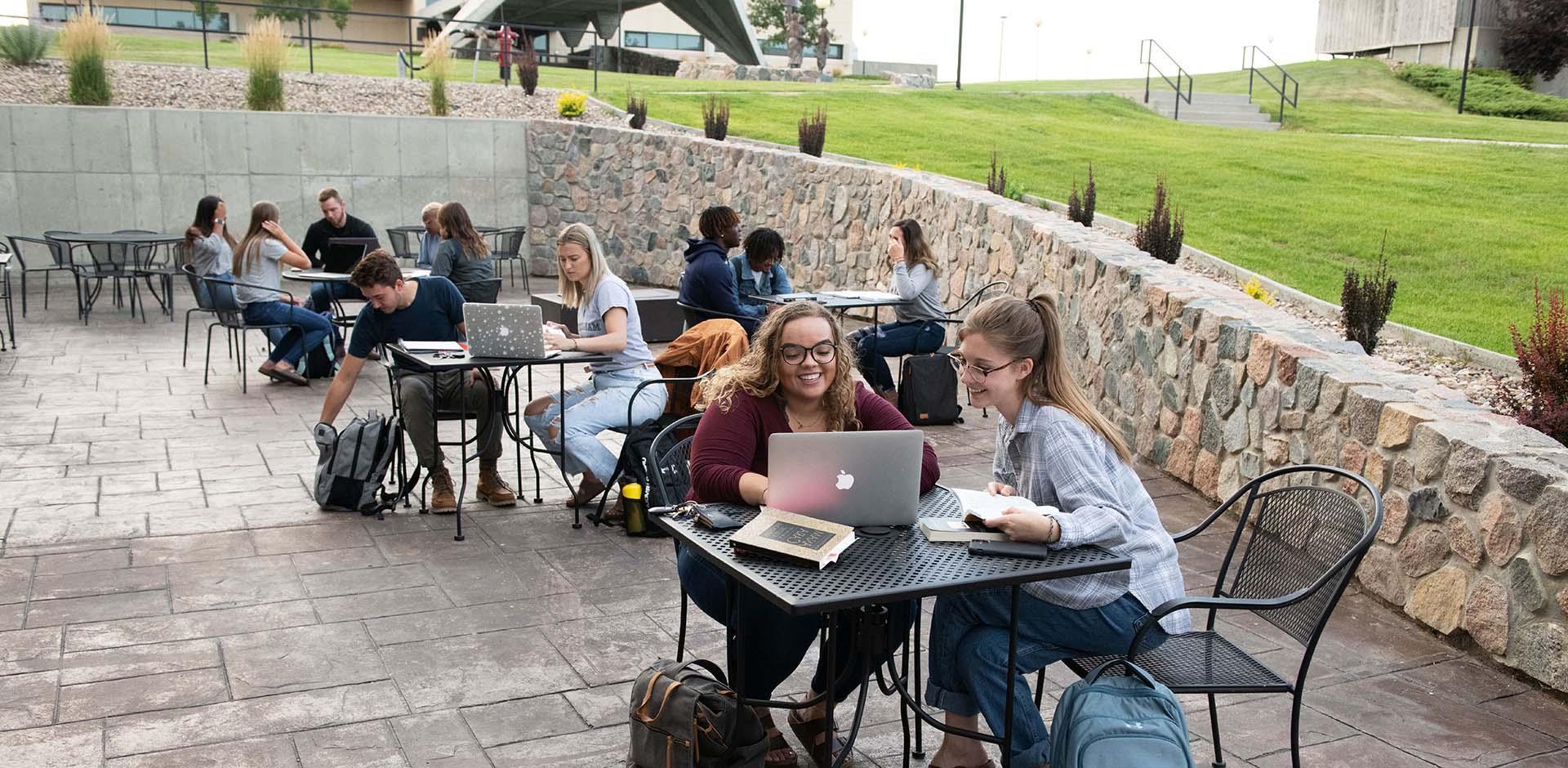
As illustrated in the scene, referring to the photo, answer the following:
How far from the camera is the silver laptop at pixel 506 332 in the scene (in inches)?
215

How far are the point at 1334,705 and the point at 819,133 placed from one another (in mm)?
10047

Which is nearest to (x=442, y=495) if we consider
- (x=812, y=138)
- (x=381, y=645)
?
(x=381, y=645)

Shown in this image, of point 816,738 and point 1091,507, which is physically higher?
point 1091,507

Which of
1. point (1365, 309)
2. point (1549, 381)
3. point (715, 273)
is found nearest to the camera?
point (1549, 381)

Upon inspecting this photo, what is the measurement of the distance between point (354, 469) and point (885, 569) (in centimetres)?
369

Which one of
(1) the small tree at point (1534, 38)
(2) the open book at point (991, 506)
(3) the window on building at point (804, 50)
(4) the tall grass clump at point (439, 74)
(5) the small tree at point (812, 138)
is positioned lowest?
(2) the open book at point (991, 506)

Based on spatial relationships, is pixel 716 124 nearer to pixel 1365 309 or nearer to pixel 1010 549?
pixel 1365 309

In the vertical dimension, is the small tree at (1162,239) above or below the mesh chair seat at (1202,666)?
above

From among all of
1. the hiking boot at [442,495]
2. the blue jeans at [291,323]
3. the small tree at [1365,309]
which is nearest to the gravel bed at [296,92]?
the blue jeans at [291,323]

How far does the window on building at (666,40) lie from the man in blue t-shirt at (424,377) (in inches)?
1864

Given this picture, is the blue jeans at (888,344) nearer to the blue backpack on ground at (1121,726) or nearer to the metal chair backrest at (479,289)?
the metal chair backrest at (479,289)

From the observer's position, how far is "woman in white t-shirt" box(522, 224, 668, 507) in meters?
5.55

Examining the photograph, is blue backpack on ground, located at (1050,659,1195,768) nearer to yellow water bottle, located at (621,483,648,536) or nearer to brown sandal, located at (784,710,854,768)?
brown sandal, located at (784,710,854,768)

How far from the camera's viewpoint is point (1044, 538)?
9.22 feet
